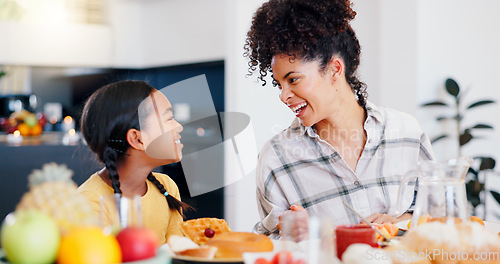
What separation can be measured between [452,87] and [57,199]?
119 inches

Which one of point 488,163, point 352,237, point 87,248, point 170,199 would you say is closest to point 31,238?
point 87,248

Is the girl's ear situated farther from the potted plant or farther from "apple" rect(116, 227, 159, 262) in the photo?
the potted plant

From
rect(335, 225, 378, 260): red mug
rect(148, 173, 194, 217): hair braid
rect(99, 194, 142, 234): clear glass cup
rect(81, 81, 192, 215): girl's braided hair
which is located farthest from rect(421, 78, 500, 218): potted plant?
rect(99, 194, 142, 234): clear glass cup

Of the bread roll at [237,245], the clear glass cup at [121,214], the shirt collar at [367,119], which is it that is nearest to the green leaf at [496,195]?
the shirt collar at [367,119]

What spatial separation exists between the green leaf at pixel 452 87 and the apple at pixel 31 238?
304 centimetres

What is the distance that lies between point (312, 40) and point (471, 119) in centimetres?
227

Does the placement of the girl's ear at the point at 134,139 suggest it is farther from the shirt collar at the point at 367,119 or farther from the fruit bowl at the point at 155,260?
the fruit bowl at the point at 155,260

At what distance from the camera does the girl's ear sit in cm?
149

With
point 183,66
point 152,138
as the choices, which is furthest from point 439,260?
point 183,66

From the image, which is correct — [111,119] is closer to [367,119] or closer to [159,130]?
[159,130]

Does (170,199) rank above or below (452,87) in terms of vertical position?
below

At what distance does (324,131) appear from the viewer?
186 cm

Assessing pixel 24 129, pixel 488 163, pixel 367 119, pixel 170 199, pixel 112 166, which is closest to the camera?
pixel 112 166

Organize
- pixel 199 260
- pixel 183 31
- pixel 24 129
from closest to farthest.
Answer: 1. pixel 199 260
2. pixel 24 129
3. pixel 183 31
